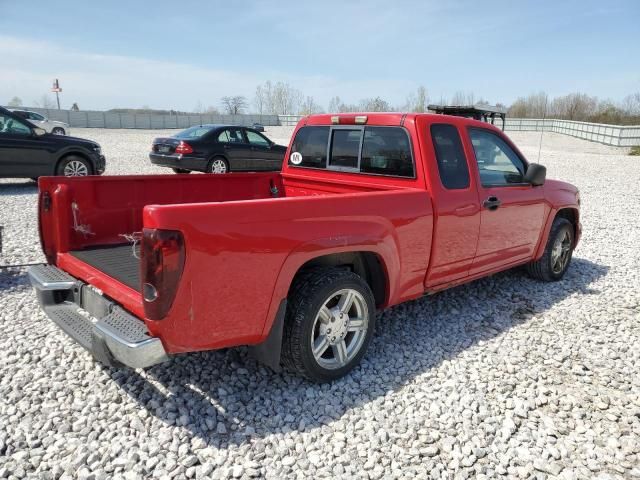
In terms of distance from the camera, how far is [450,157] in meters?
3.92

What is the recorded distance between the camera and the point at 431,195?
3625 mm

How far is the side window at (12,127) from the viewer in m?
9.53

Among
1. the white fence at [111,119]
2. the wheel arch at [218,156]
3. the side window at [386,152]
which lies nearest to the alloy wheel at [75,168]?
the wheel arch at [218,156]

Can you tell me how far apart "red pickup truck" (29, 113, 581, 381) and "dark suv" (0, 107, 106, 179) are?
7.06 m

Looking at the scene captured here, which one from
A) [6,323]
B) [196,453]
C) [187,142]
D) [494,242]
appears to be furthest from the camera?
[187,142]

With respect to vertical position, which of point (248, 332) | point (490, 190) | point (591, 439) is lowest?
point (591, 439)

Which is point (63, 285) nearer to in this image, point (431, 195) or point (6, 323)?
point (6, 323)

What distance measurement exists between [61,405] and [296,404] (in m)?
Answer: 1.43

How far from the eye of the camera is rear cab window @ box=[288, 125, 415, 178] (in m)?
3.87

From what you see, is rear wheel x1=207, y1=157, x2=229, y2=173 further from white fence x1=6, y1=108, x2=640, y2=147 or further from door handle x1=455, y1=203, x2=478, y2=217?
white fence x1=6, y1=108, x2=640, y2=147

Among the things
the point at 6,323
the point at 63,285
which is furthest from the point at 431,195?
the point at 6,323

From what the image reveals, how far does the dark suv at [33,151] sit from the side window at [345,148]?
7.66 meters

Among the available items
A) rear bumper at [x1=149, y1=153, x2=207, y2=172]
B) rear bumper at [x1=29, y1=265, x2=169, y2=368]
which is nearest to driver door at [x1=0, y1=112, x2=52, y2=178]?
rear bumper at [x1=149, y1=153, x2=207, y2=172]

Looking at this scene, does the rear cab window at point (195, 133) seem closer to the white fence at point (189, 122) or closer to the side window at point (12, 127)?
the side window at point (12, 127)
